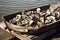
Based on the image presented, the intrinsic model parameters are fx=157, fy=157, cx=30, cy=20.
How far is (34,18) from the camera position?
5.57m

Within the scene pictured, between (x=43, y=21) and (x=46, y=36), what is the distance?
528 millimetres

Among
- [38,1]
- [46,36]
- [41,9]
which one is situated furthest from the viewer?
[38,1]

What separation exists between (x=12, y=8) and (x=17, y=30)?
17.9 ft

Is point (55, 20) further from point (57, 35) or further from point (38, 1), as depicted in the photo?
point (38, 1)

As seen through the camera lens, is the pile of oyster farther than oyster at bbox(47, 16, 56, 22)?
No

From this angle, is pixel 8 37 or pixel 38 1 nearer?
pixel 8 37

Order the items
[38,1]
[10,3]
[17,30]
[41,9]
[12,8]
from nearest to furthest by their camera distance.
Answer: [17,30] < [41,9] < [12,8] < [10,3] < [38,1]

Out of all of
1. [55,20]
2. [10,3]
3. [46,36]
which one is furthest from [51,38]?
[10,3]

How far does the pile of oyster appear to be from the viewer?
17.1ft

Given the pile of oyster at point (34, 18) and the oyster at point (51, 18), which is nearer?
the pile of oyster at point (34, 18)

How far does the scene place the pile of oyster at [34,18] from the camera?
523 centimetres

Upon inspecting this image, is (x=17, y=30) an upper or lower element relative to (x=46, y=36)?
upper

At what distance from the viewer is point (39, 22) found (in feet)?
17.5

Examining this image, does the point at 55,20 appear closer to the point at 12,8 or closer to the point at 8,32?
the point at 8,32
